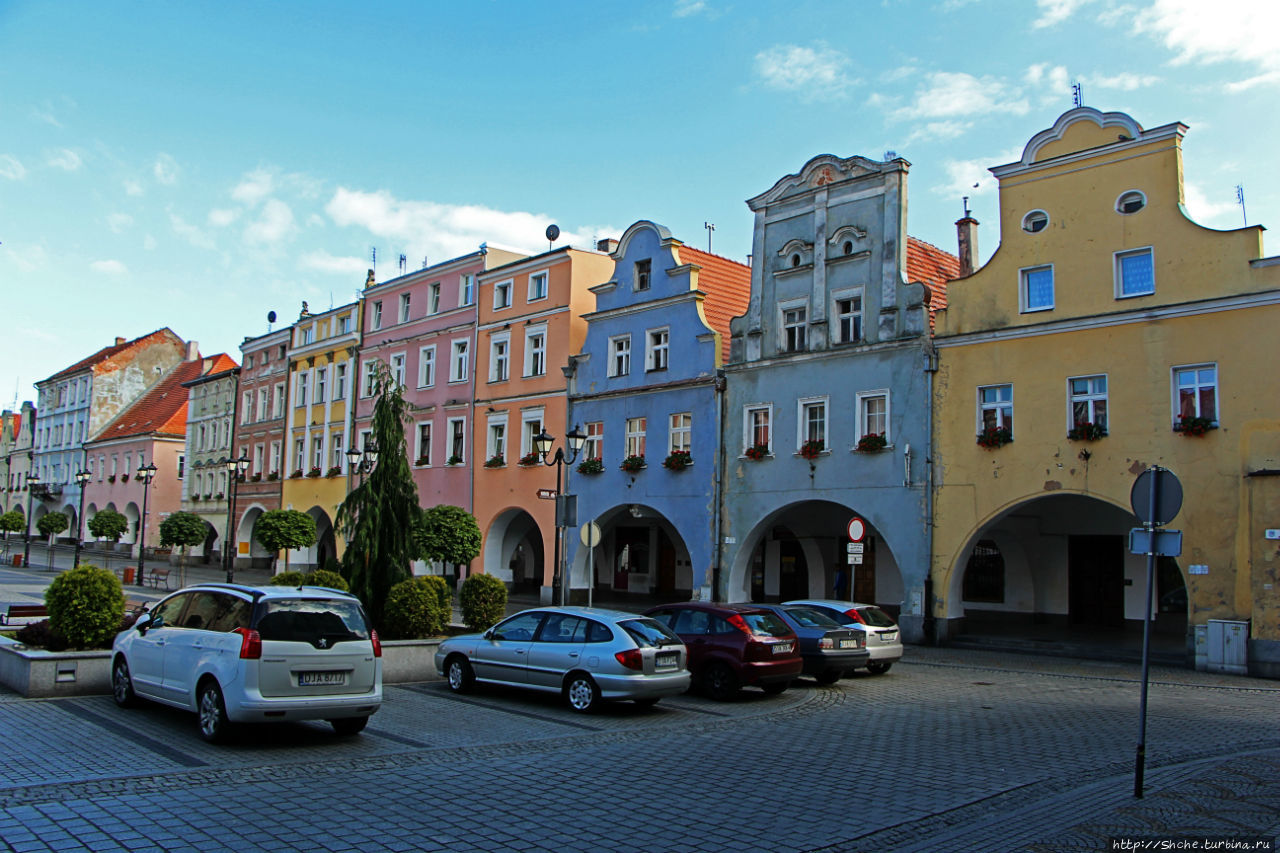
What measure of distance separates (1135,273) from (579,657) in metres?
16.6

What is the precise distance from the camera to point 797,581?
115 ft

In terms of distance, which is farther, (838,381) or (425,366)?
(425,366)

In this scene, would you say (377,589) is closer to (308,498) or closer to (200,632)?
(200,632)

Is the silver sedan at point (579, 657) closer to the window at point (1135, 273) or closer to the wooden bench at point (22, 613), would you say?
the wooden bench at point (22, 613)

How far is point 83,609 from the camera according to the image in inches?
553

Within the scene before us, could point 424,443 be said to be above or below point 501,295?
below

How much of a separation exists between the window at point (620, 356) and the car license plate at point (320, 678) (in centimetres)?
2475

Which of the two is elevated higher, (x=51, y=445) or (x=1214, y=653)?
(x=51, y=445)

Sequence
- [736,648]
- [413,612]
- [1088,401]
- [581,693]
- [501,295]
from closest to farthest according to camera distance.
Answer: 1. [581,693]
2. [736,648]
3. [413,612]
4. [1088,401]
5. [501,295]

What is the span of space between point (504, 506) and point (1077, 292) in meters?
22.7

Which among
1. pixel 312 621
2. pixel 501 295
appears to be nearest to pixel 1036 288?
pixel 312 621

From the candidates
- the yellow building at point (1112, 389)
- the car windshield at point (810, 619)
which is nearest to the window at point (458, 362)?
the yellow building at point (1112, 389)

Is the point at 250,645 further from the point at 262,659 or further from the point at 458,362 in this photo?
the point at 458,362

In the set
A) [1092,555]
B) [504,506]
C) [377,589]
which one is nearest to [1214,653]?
[1092,555]
